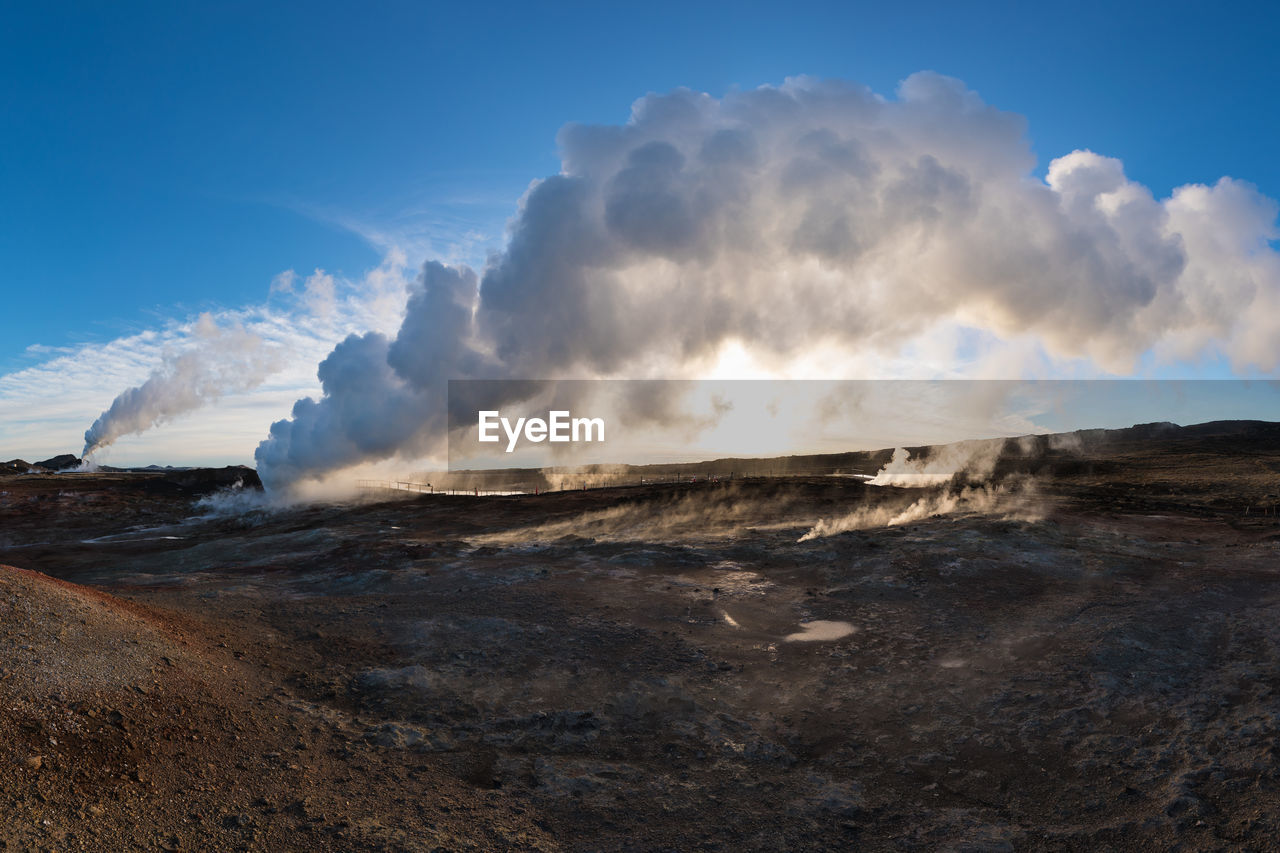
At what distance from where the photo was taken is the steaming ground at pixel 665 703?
8.20 meters

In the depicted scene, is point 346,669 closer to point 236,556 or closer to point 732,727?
point 732,727

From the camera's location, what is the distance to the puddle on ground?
1634cm

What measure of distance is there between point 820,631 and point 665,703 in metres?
6.22

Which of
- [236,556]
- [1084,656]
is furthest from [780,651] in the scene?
[236,556]

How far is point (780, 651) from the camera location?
1550cm

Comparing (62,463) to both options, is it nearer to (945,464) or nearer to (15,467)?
(15,467)

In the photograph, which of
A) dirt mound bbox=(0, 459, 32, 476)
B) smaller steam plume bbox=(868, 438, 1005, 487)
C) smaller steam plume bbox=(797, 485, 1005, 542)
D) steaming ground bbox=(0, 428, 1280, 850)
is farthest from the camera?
dirt mound bbox=(0, 459, 32, 476)

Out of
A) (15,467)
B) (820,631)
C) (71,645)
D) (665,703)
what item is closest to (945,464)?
(820,631)

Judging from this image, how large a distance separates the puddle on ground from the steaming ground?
0.32ft

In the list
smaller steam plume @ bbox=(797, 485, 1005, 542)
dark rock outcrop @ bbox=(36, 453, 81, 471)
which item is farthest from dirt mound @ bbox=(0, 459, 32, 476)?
smaller steam plume @ bbox=(797, 485, 1005, 542)

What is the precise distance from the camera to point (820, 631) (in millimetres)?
16922

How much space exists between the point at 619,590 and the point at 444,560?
8970 mm

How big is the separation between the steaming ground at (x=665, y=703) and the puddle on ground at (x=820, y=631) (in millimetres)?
98

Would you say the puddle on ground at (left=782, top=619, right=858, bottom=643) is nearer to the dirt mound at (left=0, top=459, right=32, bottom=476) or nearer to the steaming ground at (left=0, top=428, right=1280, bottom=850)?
the steaming ground at (left=0, top=428, right=1280, bottom=850)
